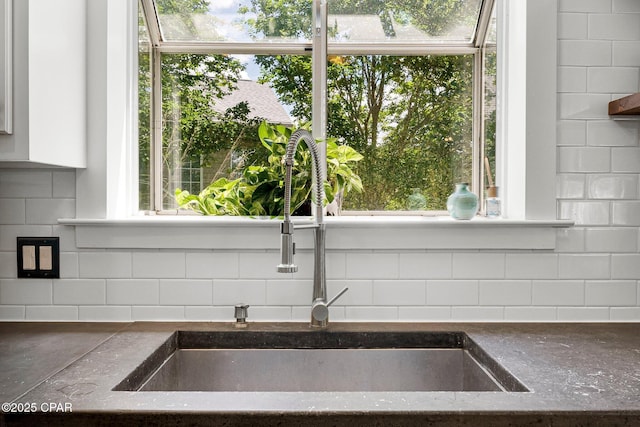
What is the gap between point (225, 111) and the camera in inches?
72.1

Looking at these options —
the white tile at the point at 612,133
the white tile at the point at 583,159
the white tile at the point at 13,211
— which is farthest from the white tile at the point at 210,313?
the white tile at the point at 612,133

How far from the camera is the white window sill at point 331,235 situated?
1.60 m

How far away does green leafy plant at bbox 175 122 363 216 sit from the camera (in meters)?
1.69

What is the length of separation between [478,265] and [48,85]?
126 centimetres

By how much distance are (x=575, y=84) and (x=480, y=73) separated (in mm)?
319

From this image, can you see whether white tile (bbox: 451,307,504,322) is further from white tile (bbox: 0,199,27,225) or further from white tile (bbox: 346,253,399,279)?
white tile (bbox: 0,199,27,225)

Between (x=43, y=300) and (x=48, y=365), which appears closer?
(x=48, y=365)

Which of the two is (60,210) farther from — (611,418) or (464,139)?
(611,418)

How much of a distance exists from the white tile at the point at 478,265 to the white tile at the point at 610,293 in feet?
0.89

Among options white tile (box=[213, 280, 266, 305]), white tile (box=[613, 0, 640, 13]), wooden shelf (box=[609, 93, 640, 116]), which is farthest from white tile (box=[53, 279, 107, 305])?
white tile (box=[613, 0, 640, 13])

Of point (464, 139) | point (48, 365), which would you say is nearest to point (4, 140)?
point (48, 365)

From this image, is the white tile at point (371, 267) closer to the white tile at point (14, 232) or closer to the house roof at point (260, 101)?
the house roof at point (260, 101)

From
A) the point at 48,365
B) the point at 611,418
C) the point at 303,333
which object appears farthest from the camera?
Answer: the point at 303,333

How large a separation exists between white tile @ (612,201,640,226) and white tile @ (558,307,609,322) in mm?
265
